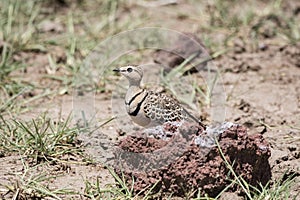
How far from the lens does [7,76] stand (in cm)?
556

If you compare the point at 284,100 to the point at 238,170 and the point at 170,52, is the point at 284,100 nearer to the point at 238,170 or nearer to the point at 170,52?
the point at 170,52

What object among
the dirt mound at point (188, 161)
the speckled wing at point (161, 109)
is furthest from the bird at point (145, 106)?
the dirt mound at point (188, 161)

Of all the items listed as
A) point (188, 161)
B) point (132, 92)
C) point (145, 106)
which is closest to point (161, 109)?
point (145, 106)

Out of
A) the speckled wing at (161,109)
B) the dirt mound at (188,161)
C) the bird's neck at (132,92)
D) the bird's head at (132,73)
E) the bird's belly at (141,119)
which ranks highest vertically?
the bird's head at (132,73)

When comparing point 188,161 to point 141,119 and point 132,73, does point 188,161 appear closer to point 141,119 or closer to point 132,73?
point 141,119

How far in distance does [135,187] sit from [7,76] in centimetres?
214

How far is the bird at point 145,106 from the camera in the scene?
4.18 m

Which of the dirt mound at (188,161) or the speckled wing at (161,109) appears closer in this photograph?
the dirt mound at (188,161)

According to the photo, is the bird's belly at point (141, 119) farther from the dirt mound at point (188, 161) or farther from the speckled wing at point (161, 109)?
the dirt mound at point (188, 161)

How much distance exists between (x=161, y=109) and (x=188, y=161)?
476mm

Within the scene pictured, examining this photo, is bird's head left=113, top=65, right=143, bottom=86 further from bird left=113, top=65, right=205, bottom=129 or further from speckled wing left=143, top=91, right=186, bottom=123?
speckled wing left=143, top=91, right=186, bottom=123

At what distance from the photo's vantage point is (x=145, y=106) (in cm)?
418

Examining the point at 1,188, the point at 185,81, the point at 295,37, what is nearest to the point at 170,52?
the point at 185,81

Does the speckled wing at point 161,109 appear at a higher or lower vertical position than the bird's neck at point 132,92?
lower
